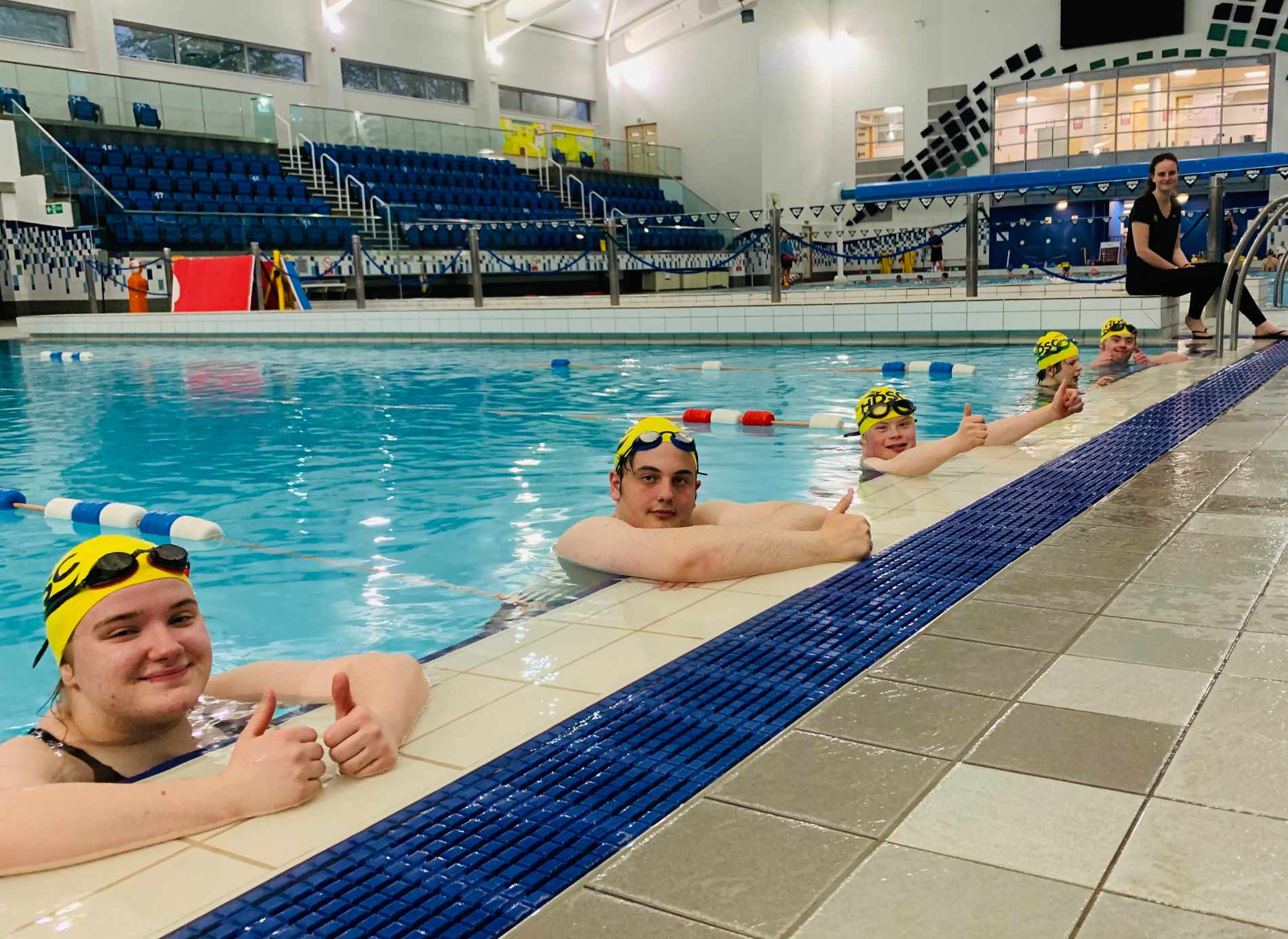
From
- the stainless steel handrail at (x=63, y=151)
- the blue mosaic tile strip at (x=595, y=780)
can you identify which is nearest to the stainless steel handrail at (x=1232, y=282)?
the blue mosaic tile strip at (x=595, y=780)

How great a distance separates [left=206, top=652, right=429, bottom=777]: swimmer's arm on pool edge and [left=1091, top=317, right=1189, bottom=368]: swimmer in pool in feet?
22.2

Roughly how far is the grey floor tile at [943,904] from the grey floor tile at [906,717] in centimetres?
39

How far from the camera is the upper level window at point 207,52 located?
21.7 meters

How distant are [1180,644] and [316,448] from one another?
527 cm

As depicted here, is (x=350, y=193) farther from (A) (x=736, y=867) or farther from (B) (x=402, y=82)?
(A) (x=736, y=867)

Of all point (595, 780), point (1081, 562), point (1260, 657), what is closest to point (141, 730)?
point (595, 780)

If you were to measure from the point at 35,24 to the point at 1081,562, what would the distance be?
22.2 m

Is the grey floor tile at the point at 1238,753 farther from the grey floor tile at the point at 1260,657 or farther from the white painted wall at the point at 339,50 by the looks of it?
the white painted wall at the point at 339,50

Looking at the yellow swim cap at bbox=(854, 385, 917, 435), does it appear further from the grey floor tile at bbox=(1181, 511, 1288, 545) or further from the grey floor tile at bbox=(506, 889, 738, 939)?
the grey floor tile at bbox=(506, 889, 738, 939)

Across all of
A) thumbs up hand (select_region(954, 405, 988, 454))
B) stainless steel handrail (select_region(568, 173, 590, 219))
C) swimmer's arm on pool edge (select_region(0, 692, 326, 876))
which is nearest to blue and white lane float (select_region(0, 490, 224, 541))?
swimmer's arm on pool edge (select_region(0, 692, 326, 876))

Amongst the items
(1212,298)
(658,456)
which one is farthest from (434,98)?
(658,456)

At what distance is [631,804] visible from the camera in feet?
5.91

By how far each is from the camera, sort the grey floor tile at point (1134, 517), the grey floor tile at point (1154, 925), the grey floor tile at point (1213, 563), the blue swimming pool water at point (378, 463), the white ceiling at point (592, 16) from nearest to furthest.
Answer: the grey floor tile at point (1154, 925)
the grey floor tile at point (1213, 563)
the grey floor tile at point (1134, 517)
the blue swimming pool water at point (378, 463)
the white ceiling at point (592, 16)

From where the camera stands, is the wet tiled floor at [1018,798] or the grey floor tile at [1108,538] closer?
the wet tiled floor at [1018,798]
